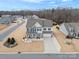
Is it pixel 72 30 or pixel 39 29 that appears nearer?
pixel 72 30

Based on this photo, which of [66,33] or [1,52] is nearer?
[1,52]

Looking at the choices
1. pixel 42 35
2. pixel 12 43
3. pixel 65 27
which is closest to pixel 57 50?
pixel 12 43

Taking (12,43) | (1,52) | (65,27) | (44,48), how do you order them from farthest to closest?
(65,27) < (12,43) < (44,48) < (1,52)

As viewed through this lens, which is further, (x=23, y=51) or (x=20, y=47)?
(x=20, y=47)
